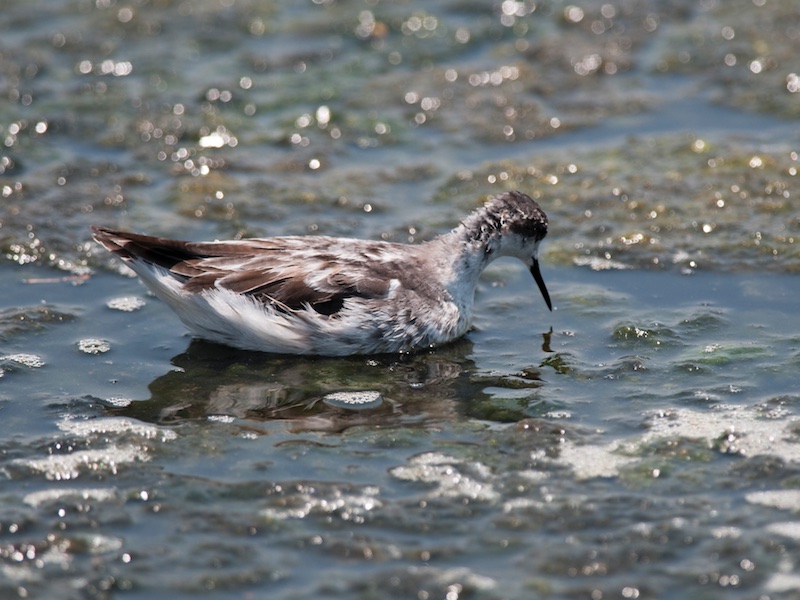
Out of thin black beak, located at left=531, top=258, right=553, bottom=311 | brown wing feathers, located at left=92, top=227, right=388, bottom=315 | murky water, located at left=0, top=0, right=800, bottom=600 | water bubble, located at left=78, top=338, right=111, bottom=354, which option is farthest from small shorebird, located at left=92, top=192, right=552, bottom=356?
thin black beak, located at left=531, top=258, right=553, bottom=311

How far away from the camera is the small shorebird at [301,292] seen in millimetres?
6941

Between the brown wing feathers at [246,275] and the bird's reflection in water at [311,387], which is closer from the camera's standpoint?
the bird's reflection in water at [311,387]

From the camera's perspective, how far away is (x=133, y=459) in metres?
5.81

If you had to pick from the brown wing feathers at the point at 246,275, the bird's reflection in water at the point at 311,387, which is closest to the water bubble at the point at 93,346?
the bird's reflection in water at the point at 311,387

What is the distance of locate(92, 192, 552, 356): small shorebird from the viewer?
22.8 ft

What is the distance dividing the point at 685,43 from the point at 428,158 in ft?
9.84

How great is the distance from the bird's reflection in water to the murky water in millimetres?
24

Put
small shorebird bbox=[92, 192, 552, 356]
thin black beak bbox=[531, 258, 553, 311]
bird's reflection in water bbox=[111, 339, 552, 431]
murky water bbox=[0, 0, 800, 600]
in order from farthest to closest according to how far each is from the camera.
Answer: thin black beak bbox=[531, 258, 553, 311], small shorebird bbox=[92, 192, 552, 356], bird's reflection in water bbox=[111, 339, 552, 431], murky water bbox=[0, 0, 800, 600]

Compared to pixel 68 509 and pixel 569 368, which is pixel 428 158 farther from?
pixel 68 509

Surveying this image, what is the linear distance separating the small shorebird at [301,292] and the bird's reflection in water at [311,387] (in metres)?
0.10

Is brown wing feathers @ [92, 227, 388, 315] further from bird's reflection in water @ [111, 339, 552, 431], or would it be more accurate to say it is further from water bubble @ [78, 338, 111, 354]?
water bubble @ [78, 338, 111, 354]

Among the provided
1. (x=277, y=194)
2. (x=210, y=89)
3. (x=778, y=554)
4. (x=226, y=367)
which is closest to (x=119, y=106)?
(x=210, y=89)

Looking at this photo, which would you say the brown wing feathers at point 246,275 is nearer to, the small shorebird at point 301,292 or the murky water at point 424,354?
the small shorebird at point 301,292

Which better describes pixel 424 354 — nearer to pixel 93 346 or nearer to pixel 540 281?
pixel 540 281
